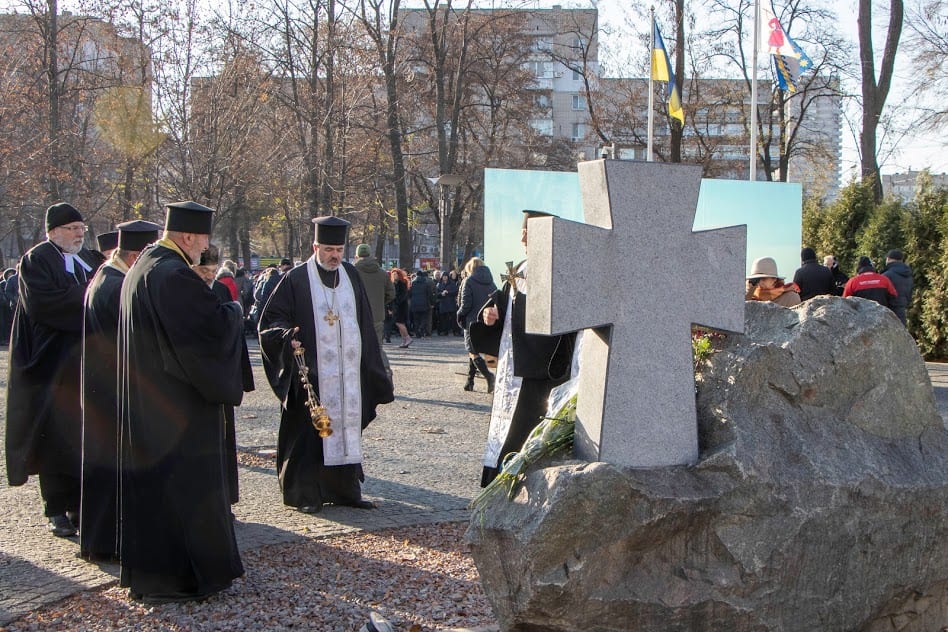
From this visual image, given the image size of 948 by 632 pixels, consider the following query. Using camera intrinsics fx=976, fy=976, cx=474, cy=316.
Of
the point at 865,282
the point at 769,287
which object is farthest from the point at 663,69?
the point at 769,287

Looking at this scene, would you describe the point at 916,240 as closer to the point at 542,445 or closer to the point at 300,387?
the point at 300,387

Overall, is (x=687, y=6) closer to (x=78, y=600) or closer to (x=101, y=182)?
(x=101, y=182)

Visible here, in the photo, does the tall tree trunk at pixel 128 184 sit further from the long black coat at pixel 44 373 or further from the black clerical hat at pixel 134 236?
the black clerical hat at pixel 134 236

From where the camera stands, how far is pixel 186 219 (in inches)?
190

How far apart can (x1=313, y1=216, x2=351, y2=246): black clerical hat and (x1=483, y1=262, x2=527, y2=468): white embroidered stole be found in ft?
3.99

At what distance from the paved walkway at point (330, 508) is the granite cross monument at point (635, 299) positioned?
2.64 m

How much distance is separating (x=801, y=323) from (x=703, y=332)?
403 millimetres

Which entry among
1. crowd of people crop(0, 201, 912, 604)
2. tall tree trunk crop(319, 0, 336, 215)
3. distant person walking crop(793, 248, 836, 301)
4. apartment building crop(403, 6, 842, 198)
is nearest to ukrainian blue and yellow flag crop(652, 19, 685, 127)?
distant person walking crop(793, 248, 836, 301)

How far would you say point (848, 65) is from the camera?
27.3 meters

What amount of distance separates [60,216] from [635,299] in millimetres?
4151

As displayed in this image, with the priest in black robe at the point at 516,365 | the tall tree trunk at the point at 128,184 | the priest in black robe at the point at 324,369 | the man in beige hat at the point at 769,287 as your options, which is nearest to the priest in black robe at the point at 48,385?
the priest in black robe at the point at 324,369

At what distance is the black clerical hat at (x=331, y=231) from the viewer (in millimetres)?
6496

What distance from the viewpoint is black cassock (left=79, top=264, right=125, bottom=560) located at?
17.4 ft

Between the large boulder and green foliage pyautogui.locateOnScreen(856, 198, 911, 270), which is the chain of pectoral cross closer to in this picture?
the large boulder
